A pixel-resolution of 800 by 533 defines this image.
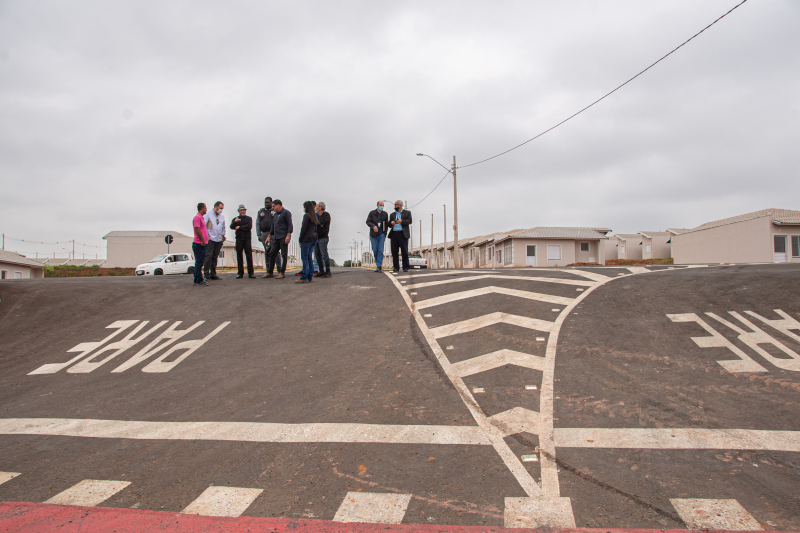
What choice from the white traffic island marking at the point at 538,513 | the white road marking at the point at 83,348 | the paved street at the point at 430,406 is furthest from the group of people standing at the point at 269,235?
the white traffic island marking at the point at 538,513

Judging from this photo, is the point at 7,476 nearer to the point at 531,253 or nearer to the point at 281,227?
the point at 281,227

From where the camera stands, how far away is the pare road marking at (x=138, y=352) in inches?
269

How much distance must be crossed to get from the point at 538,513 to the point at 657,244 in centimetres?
5892

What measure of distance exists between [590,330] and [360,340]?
337 cm

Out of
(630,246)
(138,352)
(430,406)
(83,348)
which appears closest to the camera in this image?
(430,406)

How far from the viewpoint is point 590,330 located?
6902 mm

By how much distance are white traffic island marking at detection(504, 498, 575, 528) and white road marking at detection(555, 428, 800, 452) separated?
0.90 meters

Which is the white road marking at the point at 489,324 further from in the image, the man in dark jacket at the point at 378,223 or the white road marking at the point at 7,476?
the man in dark jacket at the point at 378,223

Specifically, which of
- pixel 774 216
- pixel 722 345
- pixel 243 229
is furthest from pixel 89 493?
pixel 774 216

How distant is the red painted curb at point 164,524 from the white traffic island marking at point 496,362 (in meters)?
2.85

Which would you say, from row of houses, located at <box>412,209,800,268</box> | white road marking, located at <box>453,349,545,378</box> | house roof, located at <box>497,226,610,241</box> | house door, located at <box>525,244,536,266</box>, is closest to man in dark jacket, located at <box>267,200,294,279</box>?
white road marking, located at <box>453,349,545,378</box>

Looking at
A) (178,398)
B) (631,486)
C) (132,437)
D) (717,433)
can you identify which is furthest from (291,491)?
(717,433)

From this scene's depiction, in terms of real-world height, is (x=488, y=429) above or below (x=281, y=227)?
below

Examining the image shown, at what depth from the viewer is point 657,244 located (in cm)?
5441
